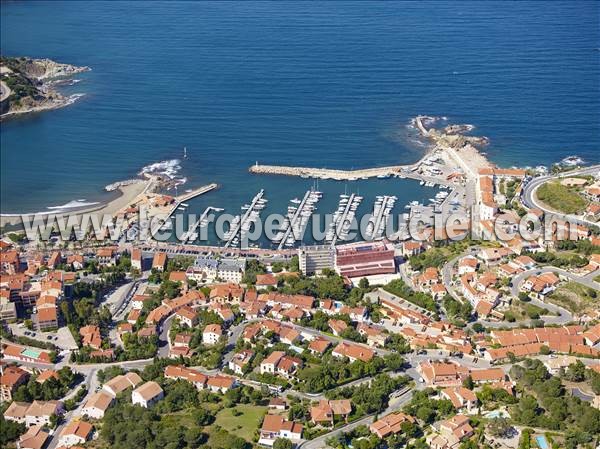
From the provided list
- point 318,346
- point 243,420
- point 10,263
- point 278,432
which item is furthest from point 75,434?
point 10,263

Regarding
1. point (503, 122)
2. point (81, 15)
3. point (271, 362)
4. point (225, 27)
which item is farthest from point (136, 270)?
point (81, 15)

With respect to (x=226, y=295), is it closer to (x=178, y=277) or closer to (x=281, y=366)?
(x=178, y=277)

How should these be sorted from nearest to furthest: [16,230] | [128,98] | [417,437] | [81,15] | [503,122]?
[417,437], [16,230], [503,122], [128,98], [81,15]

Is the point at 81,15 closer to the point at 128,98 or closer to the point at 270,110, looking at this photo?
the point at 128,98

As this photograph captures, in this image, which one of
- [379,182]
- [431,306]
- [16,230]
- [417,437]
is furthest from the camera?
[379,182]

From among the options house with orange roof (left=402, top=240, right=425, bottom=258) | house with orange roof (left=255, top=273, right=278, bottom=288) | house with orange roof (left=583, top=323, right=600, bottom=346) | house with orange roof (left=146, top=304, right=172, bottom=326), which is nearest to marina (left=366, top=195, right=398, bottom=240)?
house with orange roof (left=402, top=240, right=425, bottom=258)

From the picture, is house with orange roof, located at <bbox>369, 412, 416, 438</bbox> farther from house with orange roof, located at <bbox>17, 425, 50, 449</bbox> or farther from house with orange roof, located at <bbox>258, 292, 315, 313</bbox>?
house with orange roof, located at <bbox>17, 425, 50, 449</bbox>

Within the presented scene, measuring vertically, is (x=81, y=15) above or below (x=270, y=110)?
above
